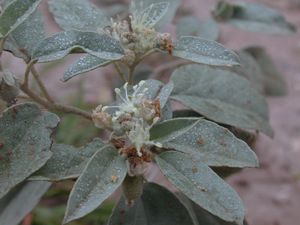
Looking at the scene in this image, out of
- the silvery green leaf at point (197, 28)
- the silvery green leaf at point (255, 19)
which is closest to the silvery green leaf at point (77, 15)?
the silvery green leaf at point (197, 28)

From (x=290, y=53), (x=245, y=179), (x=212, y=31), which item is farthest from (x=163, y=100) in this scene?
(x=290, y=53)

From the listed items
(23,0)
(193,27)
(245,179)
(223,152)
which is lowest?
(245,179)

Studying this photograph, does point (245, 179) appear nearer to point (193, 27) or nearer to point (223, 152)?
point (193, 27)

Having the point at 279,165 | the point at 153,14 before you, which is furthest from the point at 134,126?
the point at 279,165

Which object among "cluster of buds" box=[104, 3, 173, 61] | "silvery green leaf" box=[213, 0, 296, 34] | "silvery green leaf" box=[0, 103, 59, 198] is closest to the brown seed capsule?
→ "silvery green leaf" box=[0, 103, 59, 198]

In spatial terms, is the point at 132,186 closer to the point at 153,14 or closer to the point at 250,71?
the point at 153,14
